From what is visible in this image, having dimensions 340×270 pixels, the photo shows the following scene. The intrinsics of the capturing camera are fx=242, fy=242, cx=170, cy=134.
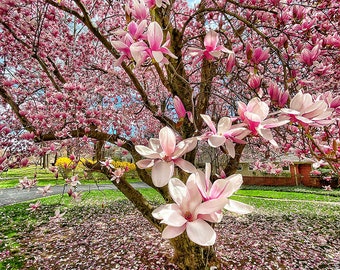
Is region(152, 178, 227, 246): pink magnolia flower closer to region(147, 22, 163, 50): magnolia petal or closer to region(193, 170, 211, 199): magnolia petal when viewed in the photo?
region(193, 170, 211, 199): magnolia petal

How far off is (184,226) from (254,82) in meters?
0.91

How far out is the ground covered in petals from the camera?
4897mm

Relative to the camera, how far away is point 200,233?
550 millimetres

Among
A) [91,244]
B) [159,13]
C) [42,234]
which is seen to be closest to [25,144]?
[159,13]

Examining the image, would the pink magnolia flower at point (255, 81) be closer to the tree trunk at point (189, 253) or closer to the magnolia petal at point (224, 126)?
the magnolia petal at point (224, 126)

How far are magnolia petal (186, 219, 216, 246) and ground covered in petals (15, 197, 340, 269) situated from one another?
445cm

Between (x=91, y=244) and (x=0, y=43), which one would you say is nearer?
(x=0, y=43)

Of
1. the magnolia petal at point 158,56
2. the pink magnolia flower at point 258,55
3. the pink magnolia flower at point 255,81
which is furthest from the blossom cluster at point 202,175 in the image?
the pink magnolia flower at point 258,55

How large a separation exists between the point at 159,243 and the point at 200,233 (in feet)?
19.3

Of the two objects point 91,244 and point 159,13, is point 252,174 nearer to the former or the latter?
point 91,244

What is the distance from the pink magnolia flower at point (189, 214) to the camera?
21.5 inches

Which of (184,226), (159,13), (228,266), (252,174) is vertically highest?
(159,13)

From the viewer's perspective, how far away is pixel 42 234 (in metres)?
6.58

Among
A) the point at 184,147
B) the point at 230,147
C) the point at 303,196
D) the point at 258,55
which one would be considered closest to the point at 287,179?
the point at 303,196
